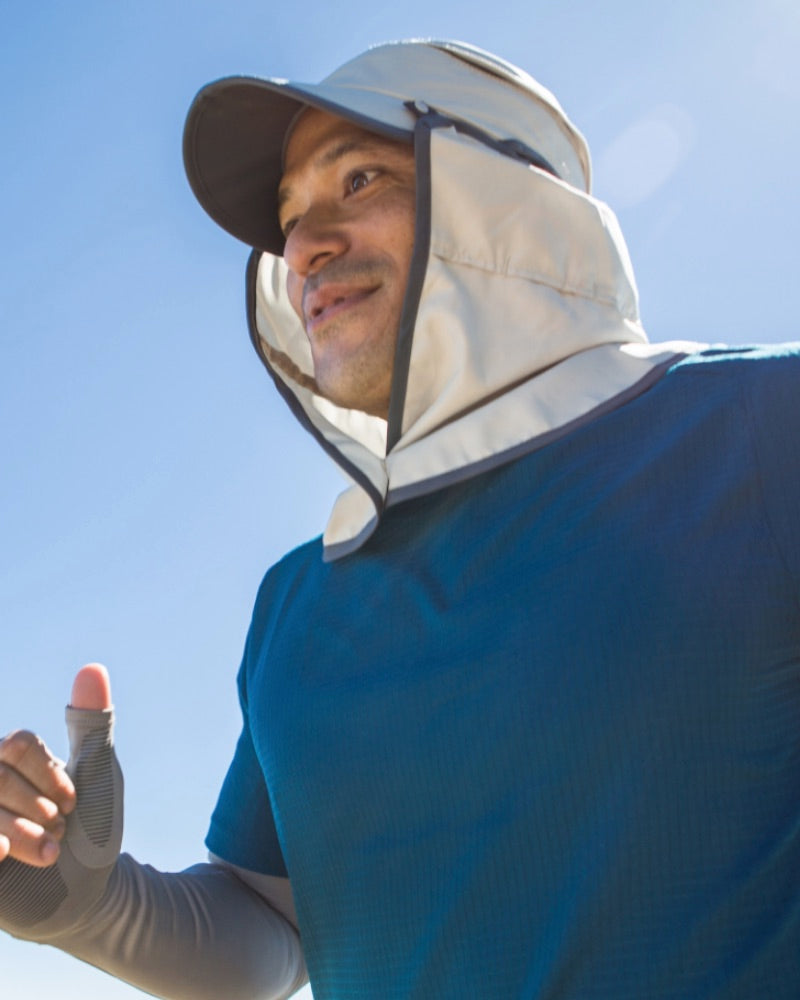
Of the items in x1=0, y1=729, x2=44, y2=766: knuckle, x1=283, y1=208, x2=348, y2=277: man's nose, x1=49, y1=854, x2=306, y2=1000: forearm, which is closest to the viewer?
x1=0, y1=729, x2=44, y2=766: knuckle

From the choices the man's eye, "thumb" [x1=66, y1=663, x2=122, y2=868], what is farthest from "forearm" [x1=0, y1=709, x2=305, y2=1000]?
the man's eye

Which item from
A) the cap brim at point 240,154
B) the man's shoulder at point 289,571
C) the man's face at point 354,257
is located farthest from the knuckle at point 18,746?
the cap brim at point 240,154

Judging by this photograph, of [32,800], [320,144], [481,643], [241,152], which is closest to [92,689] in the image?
[32,800]

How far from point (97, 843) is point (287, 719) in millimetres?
498

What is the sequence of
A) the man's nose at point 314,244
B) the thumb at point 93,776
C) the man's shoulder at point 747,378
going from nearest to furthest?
the man's shoulder at point 747,378, the thumb at point 93,776, the man's nose at point 314,244

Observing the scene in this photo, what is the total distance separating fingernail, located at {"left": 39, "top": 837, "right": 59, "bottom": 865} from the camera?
2.33 metres

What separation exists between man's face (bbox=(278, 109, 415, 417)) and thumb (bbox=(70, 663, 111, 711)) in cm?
100

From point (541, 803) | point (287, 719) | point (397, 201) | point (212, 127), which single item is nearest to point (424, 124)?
point (397, 201)

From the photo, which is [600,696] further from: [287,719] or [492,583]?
[287,719]

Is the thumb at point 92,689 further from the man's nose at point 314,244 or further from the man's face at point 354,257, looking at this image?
the man's nose at point 314,244

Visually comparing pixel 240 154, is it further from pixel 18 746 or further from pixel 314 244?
pixel 18 746

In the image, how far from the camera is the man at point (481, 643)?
2.04 m

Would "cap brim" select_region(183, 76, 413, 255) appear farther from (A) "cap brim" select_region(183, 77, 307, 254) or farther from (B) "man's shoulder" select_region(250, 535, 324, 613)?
(B) "man's shoulder" select_region(250, 535, 324, 613)

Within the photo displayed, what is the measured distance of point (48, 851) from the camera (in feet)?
7.68
